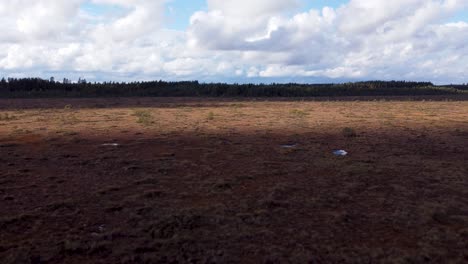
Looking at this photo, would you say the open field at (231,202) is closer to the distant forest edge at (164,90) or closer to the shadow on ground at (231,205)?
the shadow on ground at (231,205)

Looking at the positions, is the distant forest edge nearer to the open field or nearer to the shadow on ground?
the open field

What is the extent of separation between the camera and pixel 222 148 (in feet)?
45.1

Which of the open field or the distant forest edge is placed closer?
the open field

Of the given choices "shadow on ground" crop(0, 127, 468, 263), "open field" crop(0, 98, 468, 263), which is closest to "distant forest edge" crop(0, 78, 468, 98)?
"open field" crop(0, 98, 468, 263)

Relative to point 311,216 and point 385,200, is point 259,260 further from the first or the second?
point 385,200

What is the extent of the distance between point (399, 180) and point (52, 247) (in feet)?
21.8

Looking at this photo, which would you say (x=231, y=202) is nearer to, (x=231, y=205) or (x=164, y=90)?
(x=231, y=205)

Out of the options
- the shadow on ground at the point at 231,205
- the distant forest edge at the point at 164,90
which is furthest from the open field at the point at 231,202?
the distant forest edge at the point at 164,90

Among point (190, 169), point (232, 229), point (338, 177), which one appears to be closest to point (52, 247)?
point (232, 229)

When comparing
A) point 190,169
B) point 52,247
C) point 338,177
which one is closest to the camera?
point 52,247

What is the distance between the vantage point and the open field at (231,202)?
18.6 feet

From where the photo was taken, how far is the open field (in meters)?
5.67

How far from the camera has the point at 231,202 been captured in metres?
7.74

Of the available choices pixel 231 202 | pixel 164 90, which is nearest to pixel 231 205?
pixel 231 202
